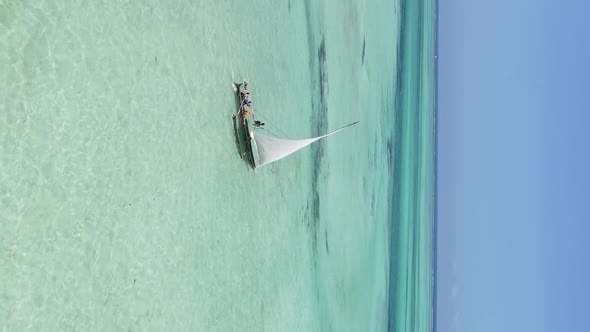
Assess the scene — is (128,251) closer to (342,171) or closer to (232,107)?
(232,107)

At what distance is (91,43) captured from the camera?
3.67 feet

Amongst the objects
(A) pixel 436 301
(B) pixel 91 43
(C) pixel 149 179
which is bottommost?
(A) pixel 436 301

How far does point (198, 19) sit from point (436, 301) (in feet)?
9.50

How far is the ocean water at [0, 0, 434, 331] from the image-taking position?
3.23 ft

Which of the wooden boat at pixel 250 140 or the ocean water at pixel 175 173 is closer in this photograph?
the ocean water at pixel 175 173

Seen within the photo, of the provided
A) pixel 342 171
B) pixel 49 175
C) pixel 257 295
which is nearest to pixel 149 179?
pixel 49 175

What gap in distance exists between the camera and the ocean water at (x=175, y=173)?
3.23 ft

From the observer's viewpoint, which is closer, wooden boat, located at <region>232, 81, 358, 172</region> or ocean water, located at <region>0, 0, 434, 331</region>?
ocean water, located at <region>0, 0, 434, 331</region>

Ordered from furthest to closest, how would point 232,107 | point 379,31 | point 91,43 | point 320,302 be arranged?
point 379,31, point 320,302, point 232,107, point 91,43

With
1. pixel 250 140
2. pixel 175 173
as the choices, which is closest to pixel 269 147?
pixel 250 140

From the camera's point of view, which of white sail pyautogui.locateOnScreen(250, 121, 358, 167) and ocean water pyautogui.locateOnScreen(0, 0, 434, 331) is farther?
white sail pyautogui.locateOnScreen(250, 121, 358, 167)

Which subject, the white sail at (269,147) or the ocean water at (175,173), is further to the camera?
the white sail at (269,147)

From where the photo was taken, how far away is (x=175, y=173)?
1.34 metres

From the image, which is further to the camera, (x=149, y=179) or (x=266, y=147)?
(x=266, y=147)
